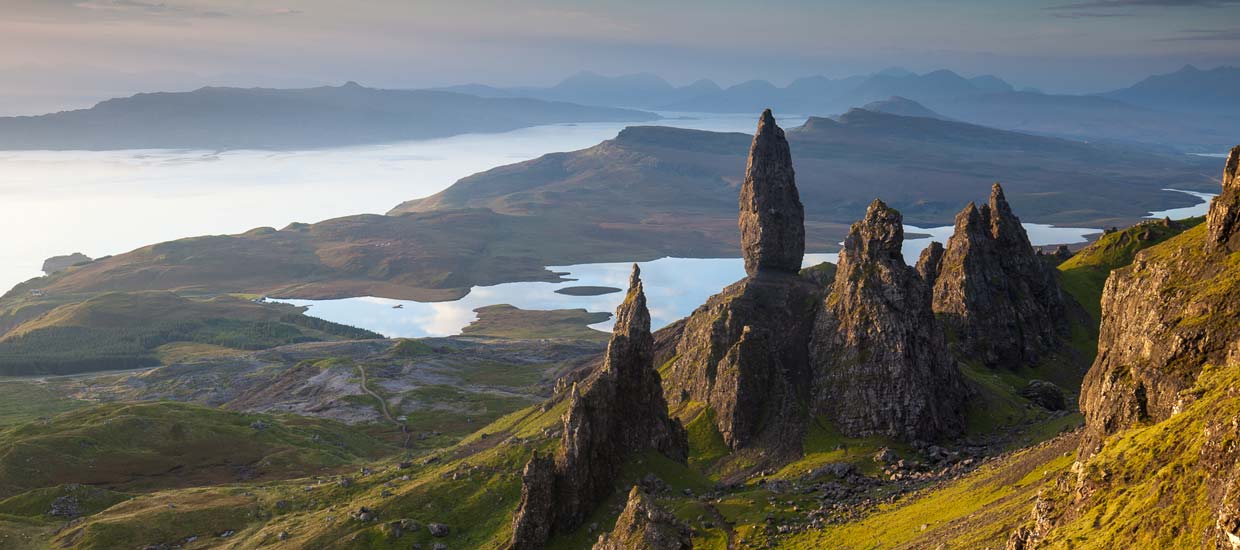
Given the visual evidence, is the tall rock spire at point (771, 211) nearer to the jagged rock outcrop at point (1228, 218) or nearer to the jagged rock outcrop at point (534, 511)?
the jagged rock outcrop at point (534, 511)

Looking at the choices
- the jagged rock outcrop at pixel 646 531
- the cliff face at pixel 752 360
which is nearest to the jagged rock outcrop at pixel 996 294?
the cliff face at pixel 752 360

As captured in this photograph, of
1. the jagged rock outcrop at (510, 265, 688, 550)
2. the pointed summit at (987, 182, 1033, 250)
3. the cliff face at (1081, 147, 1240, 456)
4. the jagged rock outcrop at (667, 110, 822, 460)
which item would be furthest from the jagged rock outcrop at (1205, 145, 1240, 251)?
the pointed summit at (987, 182, 1033, 250)

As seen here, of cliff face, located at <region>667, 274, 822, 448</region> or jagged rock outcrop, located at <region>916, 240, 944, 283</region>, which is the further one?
jagged rock outcrop, located at <region>916, 240, 944, 283</region>

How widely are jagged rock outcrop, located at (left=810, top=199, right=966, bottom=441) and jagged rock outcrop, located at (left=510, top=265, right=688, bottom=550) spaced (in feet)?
97.1

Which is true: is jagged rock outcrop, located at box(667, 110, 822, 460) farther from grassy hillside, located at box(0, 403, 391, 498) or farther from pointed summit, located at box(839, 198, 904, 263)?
grassy hillside, located at box(0, 403, 391, 498)

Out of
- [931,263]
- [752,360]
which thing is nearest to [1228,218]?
[752,360]

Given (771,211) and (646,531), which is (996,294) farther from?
(646,531)

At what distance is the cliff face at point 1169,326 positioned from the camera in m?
66.6

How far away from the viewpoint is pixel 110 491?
16425 centimetres

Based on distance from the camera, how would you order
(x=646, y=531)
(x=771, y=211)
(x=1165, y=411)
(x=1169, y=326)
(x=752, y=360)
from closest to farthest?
(x=1165, y=411) < (x=1169, y=326) < (x=646, y=531) < (x=752, y=360) < (x=771, y=211)

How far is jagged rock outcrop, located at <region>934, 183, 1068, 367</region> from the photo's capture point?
522 ft

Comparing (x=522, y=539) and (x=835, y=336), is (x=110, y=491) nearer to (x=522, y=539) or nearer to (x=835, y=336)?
(x=522, y=539)

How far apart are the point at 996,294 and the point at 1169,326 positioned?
93485mm

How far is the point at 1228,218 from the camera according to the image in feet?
244
